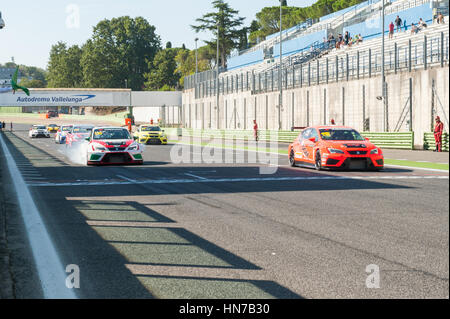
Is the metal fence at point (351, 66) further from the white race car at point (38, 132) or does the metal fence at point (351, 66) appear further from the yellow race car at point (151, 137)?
the white race car at point (38, 132)

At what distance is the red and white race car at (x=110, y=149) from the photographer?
22.1 m

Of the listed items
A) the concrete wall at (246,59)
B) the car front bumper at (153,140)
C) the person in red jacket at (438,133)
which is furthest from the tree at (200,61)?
the person in red jacket at (438,133)

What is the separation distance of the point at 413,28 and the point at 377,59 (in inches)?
249

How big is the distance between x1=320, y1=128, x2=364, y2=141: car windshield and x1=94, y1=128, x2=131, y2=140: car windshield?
7.43 meters

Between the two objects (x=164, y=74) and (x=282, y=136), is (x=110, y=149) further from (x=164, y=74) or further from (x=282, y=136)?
(x=164, y=74)

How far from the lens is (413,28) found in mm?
42938

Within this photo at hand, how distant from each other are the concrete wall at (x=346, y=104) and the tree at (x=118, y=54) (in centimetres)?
9059

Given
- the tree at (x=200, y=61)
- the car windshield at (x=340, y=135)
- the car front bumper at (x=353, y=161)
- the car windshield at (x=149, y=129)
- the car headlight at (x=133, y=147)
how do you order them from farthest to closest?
the tree at (x=200, y=61) → the car windshield at (x=149, y=129) → the car headlight at (x=133, y=147) → the car windshield at (x=340, y=135) → the car front bumper at (x=353, y=161)

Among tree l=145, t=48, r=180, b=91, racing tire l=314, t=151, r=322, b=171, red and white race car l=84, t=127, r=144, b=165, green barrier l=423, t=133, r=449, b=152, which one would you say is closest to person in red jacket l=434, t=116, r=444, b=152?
green barrier l=423, t=133, r=449, b=152

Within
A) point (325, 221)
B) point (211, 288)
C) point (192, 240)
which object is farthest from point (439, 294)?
point (325, 221)

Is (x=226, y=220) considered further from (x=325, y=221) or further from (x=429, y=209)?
(x=429, y=209)

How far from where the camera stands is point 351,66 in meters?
41.4

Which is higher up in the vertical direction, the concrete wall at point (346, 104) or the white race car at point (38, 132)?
the concrete wall at point (346, 104)

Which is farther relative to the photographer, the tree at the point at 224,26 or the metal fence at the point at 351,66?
the tree at the point at 224,26
